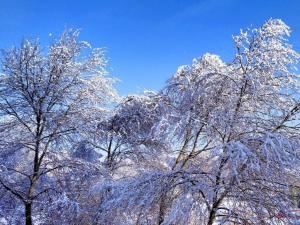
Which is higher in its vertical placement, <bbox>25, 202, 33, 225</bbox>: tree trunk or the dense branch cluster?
the dense branch cluster

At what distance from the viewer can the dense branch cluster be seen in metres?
5.56

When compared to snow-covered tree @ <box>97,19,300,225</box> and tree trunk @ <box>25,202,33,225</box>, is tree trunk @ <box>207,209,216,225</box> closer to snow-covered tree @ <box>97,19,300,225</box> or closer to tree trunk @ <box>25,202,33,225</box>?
snow-covered tree @ <box>97,19,300,225</box>

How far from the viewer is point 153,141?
9844 mm

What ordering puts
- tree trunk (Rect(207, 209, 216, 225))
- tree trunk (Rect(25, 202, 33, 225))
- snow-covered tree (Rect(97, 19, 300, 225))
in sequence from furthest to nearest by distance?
1. tree trunk (Rect(25, 202, 33, 225))
2. tree trunk (Rect(207, 209, 216, 225))
3. snow-covered tree (Rect(97, 19, 300, 225))

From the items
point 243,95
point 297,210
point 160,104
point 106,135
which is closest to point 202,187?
point 297,210

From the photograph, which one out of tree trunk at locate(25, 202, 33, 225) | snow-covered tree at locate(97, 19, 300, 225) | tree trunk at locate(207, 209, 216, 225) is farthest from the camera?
tree trunk at locate(25, 202, 33, 225)

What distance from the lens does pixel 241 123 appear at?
21.6 ft

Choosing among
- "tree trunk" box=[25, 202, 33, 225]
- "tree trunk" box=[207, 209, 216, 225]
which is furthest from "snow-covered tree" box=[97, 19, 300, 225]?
"tree trunk" box=[25, 202, 33, 225]

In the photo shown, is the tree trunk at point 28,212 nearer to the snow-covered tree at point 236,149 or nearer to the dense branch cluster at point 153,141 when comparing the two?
the dense branch cluster at point 153,141

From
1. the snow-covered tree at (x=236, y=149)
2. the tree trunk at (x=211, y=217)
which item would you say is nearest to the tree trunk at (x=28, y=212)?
the snow-covered tree at (x=236, y=149)

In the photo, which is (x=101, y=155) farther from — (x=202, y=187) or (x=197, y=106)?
(x=202, y=187)

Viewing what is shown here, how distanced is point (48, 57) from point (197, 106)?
3998 millimetres

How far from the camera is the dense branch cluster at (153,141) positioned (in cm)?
556

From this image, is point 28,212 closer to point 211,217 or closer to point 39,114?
point 39,114
